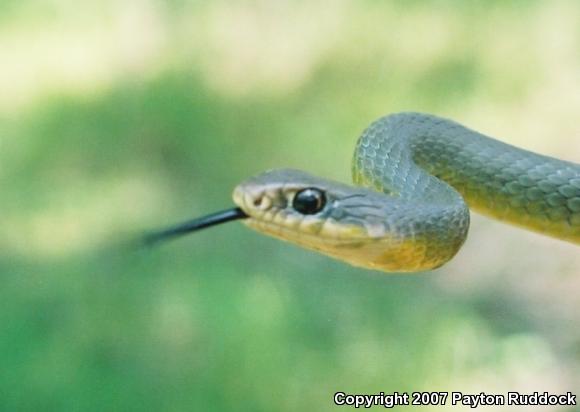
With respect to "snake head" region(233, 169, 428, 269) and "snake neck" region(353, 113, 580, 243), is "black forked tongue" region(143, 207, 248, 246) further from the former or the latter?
"snake neck" region(353, 113, 580, 243)

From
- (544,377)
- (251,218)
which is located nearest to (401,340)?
(544,377)

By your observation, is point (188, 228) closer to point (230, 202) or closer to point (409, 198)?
point (409, 198)

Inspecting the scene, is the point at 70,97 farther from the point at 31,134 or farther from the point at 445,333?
the point at 445,333

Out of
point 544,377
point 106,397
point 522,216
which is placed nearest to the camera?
point 522,216

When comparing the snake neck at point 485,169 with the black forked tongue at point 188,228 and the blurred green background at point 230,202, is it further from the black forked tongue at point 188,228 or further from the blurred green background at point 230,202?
the blurred green background at point 230,202

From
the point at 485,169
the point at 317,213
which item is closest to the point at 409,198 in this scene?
the point at 317,213

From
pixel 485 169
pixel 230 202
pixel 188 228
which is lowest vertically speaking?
pixel 230 202

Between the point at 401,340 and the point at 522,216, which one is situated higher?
the point at 522,216
